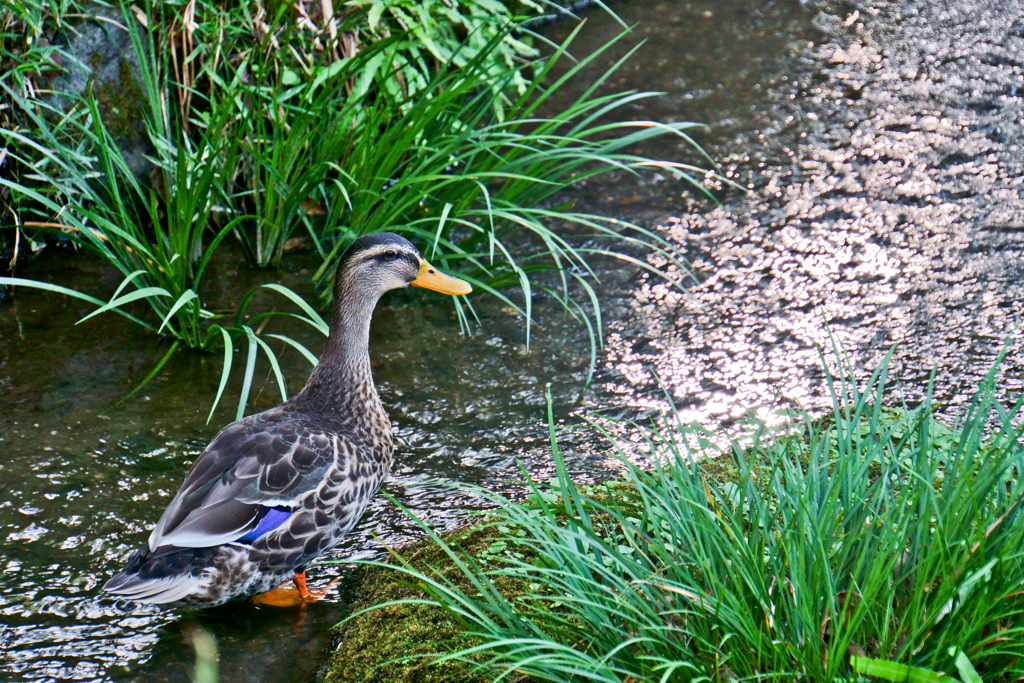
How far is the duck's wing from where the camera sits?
2.83 m

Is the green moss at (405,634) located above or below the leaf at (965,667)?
below

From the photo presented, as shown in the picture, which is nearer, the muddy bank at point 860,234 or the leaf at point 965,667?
the leaf at point 965,667

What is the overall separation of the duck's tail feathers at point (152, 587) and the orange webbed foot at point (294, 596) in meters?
0.32

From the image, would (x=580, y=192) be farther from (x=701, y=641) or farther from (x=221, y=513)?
(x=701, y=641)

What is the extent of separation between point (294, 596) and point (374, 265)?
1191mm

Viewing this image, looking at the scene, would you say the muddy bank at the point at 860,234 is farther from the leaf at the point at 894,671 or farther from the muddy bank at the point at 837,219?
the leaf at the point at 894,671

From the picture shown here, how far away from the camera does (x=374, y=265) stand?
3.64m

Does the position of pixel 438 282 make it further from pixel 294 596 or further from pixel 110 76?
pixel 110 76

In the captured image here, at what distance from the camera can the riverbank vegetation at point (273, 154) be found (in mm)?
3943

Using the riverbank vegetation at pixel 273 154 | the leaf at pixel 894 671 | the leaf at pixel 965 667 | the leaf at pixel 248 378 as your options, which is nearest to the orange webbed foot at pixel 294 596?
the leaf at pixel 248 378

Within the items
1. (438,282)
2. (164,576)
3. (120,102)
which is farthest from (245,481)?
(120,102)

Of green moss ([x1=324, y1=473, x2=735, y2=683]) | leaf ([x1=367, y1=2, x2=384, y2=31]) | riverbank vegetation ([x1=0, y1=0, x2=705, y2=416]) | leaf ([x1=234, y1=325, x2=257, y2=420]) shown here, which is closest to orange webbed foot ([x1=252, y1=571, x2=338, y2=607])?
green moss ([x1=324, y1=473, x2=735, y2=683])

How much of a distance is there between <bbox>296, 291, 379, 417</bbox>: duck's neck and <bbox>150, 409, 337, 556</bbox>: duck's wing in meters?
0.21

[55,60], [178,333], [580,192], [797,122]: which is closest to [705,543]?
[178,333]
